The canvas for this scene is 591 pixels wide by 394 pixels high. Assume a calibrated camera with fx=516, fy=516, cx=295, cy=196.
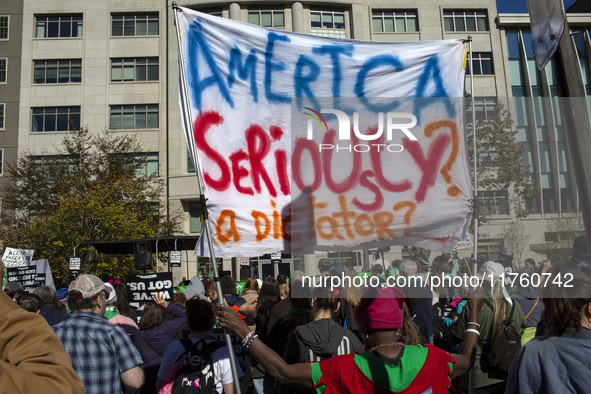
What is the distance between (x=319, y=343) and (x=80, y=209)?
2287cm

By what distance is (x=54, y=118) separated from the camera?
34156 mm

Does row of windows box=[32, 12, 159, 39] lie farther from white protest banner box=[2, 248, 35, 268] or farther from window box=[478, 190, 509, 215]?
window box=[478, 190, 509, 215]

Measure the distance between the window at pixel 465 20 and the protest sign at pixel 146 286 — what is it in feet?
106

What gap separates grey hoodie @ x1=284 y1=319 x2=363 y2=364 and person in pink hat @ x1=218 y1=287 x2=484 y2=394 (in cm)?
127

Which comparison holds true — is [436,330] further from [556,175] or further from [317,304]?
[556,175]

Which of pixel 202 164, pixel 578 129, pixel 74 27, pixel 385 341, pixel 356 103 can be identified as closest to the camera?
pixel 578 129

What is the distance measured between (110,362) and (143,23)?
117ft

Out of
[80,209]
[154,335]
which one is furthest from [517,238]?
[80,209]

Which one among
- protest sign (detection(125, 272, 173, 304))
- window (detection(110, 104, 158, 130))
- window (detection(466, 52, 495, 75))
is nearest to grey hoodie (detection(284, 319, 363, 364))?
protest sign (detection(125, 272, 173, 304))

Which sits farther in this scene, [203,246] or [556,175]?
[203,246]

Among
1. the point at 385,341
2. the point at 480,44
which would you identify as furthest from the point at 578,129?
the point at 480,44

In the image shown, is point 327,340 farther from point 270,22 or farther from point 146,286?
point 270,22

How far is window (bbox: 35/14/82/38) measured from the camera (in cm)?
3534

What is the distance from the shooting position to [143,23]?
117 feet
